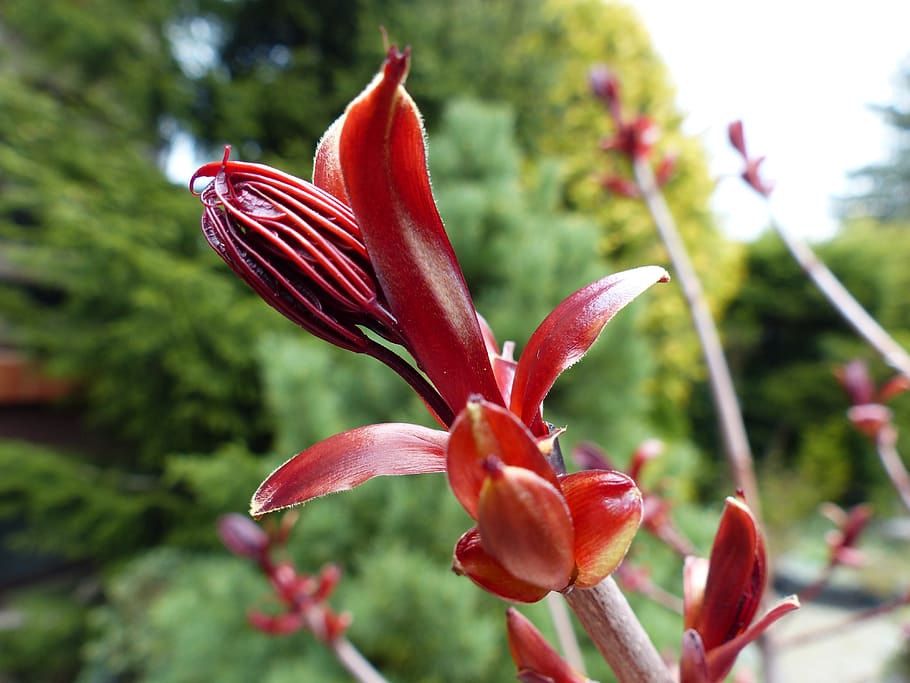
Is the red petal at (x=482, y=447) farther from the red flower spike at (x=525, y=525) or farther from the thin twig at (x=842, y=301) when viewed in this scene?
the thin twig at (x=842, y=301)

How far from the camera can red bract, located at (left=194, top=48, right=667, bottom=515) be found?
17 centimetres

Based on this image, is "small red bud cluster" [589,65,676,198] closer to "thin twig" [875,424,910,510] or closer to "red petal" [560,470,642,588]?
"thin twig" [875,424,910,510]

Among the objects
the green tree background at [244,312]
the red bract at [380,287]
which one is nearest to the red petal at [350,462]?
the red bract at [380,287]

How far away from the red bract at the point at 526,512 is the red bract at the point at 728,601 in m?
0.05

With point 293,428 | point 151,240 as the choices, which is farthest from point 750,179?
point 151,240

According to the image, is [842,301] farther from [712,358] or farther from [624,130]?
[624,130]

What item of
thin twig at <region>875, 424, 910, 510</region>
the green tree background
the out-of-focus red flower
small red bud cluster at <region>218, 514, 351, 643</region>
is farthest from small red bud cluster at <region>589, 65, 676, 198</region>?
the green tree background

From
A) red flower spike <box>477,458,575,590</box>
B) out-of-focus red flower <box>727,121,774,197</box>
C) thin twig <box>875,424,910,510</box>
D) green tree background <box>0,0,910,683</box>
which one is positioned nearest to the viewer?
red flower spike <box>477,458,575,590</box>

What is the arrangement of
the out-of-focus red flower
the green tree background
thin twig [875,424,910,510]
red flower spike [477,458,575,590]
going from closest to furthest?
red flower spike [477,458,575,590] < the out-of-focus red flower < thin twig [875,424,910,510] < the green tree background

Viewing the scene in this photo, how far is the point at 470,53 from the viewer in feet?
9.20

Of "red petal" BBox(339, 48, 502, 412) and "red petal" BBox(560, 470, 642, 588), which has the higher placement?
"red petal" BBox(339, 48, 502, 412)

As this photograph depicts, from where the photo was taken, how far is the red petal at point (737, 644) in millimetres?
175

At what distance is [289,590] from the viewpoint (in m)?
0.55

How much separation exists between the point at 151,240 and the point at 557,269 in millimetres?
1479
